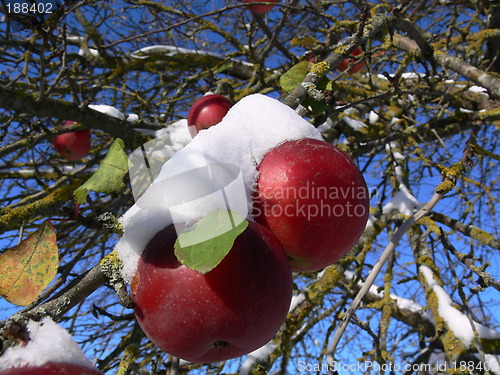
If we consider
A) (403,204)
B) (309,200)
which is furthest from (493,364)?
(309,200)

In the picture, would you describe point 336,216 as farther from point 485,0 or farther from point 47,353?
point 485,0

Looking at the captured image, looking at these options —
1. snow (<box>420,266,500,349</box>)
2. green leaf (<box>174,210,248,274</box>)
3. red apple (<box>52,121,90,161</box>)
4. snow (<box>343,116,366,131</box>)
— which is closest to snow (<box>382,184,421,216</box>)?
snow (<box>420,266,500,349</box>)

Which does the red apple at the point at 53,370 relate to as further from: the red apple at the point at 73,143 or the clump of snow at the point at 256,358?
the red apple at the point at 73,143

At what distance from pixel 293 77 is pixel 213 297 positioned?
2.18ft

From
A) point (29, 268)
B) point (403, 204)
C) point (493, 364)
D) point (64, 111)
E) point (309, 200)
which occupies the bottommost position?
point (493, 364)

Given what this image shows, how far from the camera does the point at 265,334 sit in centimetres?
63

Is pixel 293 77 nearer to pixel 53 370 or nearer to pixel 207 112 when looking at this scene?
pixel 207 112

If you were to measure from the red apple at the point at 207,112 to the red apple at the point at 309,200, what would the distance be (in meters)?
0.87

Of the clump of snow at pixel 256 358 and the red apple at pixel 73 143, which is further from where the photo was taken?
the red apple at pixel 73 143

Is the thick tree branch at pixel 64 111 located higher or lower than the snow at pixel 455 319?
higher

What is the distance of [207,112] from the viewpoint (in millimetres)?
1580

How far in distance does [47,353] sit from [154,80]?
3539 millimetres

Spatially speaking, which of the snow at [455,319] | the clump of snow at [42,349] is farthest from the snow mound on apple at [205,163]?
the snow at [455,319]

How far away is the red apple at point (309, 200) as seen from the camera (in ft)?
2.27
